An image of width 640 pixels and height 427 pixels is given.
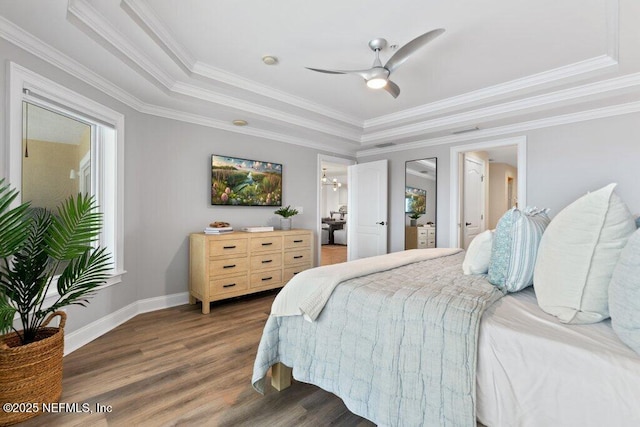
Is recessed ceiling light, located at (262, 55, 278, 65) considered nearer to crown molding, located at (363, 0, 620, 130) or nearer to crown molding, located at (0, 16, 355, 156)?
crown molding, located at (0, 16, 355, 156)

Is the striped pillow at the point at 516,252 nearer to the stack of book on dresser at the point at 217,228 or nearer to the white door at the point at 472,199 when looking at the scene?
the stack of book on dresser at the point at 217,228

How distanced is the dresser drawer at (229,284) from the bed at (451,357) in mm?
1632

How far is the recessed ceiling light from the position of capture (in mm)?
2592

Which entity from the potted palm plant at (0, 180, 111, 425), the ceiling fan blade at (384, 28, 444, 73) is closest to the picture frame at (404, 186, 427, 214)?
the ceiling fan blade at (384, 28, 444, 73)

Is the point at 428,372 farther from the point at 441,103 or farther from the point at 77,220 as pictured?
the point at 441,103

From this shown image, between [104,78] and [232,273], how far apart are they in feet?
7.15

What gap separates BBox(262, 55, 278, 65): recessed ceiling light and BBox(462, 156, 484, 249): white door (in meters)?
3.28

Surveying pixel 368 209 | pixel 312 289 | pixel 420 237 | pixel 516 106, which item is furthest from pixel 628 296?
pixel 368 209

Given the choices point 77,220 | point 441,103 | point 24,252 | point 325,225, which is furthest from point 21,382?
point 325,225

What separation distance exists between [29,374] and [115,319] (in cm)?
124

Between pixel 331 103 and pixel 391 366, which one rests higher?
pixel 331 103

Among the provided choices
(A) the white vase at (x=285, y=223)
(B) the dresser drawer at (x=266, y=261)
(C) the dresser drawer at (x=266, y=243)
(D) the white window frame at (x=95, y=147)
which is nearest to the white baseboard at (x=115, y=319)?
(D) the white window frame at (x=95, y=147)

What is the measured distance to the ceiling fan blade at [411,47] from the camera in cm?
185

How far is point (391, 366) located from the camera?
130 cm
